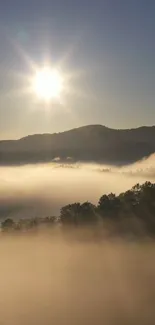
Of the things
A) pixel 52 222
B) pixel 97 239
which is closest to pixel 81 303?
pixel 97 239

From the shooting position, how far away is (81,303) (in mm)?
80188

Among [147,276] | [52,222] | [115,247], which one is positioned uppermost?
[52,222]

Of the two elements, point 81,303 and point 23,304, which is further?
point 23,304

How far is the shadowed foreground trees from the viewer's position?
103m

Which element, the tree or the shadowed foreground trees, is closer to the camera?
the shadowed foreground trees

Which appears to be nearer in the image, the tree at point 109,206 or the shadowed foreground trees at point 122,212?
the shadowed foreground trees at point 122,212

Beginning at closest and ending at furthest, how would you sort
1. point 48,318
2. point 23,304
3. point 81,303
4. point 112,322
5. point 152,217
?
point 112,322 → point 48,318 → point 81,303 → point 23,304 → point 152,217

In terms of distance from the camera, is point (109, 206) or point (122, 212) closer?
point (122, 212)

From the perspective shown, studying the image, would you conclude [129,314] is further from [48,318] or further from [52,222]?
[52,222]

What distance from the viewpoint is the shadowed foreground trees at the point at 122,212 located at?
10306cm

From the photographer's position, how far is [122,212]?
108000mm

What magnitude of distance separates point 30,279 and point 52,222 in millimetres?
23375

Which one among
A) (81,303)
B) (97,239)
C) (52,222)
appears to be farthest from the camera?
(52,222)

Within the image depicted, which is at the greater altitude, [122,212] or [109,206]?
[109,206]
